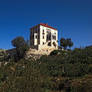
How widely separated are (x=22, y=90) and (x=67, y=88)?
256 cm

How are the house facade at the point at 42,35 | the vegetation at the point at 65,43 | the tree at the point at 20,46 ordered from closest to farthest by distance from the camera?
1. the tree at the point at 20,46
2. the vegetation at the point at 65,43
3. the house facade at the point at 42,35

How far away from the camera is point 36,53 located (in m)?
25.7

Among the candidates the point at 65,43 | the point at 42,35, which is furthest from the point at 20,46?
the point at 65,43

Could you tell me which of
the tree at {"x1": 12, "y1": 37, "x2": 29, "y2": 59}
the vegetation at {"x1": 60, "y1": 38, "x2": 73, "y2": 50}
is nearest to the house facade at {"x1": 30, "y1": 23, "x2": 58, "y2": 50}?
the vegetation at {"x1": 60, "y1": 38, "x2": 73, "y2": 50}

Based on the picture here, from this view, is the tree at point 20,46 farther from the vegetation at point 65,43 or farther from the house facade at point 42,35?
the vegetation at point 65,43

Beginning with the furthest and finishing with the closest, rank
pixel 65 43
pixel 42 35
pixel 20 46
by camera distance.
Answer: pixel 42 35 < pixel 65 43 < pixel 20 46

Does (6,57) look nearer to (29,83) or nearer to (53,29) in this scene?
(53,29)

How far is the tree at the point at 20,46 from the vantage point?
26.4 meters

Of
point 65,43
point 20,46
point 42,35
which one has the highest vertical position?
point 42,35

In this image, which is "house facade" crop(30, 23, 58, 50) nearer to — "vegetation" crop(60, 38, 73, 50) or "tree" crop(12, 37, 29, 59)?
"vegetation" crop(60, 38, 73, 50)

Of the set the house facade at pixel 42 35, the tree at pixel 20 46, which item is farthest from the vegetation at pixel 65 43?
the tree at pixel 20 46

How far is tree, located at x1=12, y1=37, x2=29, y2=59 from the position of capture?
26.4m

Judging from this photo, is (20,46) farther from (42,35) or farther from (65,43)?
(65,43)

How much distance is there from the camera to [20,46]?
27.7 meters
